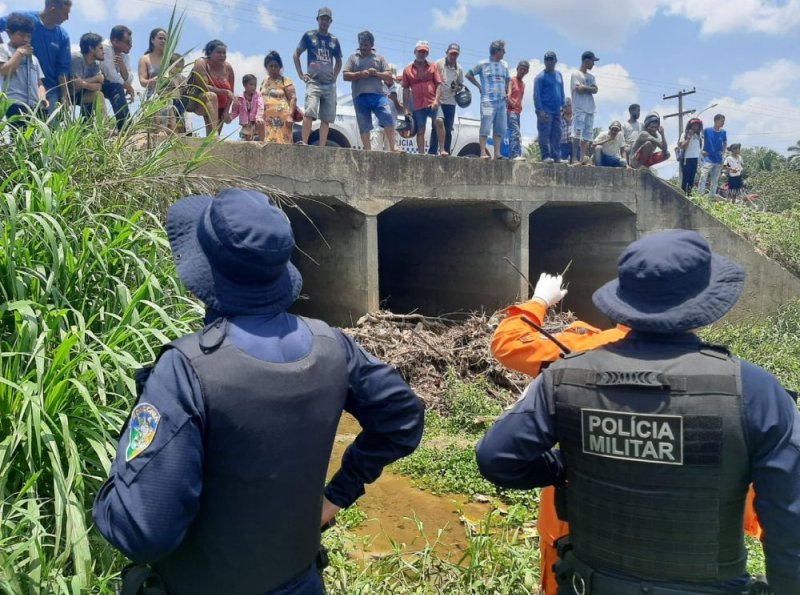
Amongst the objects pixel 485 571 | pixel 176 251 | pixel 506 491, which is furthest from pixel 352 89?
pixel 176 251

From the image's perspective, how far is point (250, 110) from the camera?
7430 millimetres

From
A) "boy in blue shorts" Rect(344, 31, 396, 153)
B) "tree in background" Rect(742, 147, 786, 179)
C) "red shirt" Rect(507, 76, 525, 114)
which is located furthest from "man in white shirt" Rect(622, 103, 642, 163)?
"tree in background" Rect(742, 147, 786, 179)

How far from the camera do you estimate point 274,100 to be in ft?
24.0

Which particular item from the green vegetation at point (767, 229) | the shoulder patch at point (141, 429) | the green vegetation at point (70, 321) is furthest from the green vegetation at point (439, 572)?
the green vegetation at point (767, 229)

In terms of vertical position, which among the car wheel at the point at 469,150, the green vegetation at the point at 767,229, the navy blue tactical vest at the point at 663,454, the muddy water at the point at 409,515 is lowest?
the muddy water at the point at 409,515

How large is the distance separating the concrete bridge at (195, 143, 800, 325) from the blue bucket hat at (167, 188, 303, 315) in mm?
4914

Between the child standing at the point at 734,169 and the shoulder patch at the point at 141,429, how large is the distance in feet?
47.9

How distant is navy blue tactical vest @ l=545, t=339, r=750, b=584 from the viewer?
5.14 feet

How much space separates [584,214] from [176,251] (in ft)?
34.2

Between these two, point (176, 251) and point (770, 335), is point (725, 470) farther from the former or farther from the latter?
point (770, 335)

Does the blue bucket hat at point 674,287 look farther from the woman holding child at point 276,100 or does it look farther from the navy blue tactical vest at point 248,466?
the woman holding child at point 276,100

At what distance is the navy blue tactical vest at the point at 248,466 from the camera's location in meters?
1.37

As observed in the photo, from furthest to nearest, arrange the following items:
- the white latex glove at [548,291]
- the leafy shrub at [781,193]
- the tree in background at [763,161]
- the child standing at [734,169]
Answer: the tree in background at [763,161] → the leafy shrub at [781,193] → the child standing at [734,169] → the white latex glove at [548,291]

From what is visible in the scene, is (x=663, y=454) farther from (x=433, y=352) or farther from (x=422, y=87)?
(x=422, y=87)
